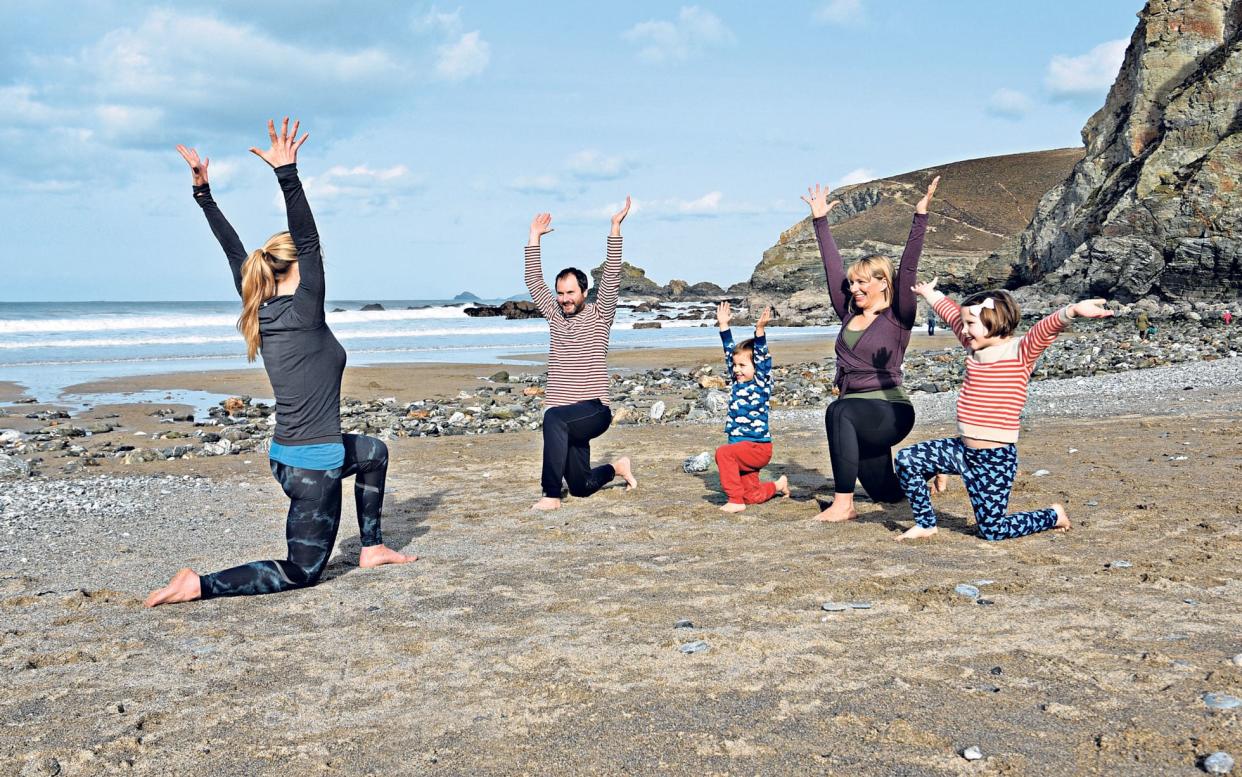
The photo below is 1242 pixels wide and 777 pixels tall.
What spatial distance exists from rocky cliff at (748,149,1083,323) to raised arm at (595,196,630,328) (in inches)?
1758

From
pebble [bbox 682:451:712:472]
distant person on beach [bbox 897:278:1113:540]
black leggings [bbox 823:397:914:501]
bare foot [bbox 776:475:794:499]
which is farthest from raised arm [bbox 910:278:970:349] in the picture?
pebble [bbox 682:451:712:472]

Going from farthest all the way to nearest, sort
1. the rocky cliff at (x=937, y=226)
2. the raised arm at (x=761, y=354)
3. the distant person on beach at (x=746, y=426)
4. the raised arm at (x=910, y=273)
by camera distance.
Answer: the rocky cliff at (x=937, y=226)
the distant person on beach at (x=746, y=426)
the raised arm at (x=761, y=354)
the raised arm at (x=910, y=273)

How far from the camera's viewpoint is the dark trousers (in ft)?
24.2

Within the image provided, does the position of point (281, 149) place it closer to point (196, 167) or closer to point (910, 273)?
point (196, 167)

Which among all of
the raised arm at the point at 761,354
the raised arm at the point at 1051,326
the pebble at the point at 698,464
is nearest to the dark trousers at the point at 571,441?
the raised arm at the point at 761,354

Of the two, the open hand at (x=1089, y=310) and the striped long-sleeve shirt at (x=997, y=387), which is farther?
the striped long-sleeve shirt at (x=997, y=387)

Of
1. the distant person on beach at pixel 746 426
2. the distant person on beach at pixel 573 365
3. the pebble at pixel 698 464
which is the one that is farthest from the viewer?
the pebble at pixel 698 464

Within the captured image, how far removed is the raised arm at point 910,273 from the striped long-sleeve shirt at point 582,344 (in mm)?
2176

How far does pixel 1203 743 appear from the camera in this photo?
280cm

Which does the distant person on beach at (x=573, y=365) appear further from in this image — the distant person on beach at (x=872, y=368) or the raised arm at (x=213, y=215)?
the raised arm at (x=213, y=215)

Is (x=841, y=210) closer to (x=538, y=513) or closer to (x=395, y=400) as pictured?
(x=395, y=400)

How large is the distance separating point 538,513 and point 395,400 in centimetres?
1019

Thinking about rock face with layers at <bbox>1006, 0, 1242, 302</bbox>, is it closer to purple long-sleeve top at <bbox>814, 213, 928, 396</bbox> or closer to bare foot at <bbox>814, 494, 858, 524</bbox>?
purple long-sleeve top at <bbox>814, 213, 928, 396</bbox>

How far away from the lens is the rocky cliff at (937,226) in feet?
212
